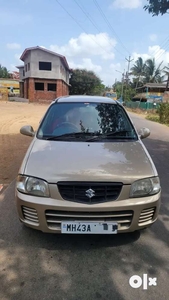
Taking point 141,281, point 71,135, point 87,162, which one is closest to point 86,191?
point 87,162

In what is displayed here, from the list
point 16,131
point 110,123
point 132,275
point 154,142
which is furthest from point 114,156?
point 16,131

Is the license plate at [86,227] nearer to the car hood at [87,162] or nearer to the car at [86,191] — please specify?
the car at [86,191]

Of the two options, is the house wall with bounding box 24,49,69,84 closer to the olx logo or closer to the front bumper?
the front bumper

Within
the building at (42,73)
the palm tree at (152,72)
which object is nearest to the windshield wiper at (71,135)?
the building at (42,73)

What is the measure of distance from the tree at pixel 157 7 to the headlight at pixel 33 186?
6.41 m

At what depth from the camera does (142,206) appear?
2469 mm

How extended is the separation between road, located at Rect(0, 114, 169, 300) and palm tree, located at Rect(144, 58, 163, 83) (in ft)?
178

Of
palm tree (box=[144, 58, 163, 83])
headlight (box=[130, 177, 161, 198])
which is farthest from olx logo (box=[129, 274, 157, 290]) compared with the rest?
palm tree (box=[144, 58, 163, 83])

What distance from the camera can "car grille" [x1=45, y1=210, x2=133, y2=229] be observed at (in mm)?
2402

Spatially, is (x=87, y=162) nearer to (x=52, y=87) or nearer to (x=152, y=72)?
Answer: (x=52, y=87)

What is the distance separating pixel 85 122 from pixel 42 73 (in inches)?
1291

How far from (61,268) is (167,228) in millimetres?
1578

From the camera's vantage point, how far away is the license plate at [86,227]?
2.41 metres

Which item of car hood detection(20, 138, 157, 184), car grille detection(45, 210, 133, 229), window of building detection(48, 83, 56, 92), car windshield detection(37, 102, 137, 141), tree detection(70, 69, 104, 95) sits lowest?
car grille detection(45, 210, 133, 229)
